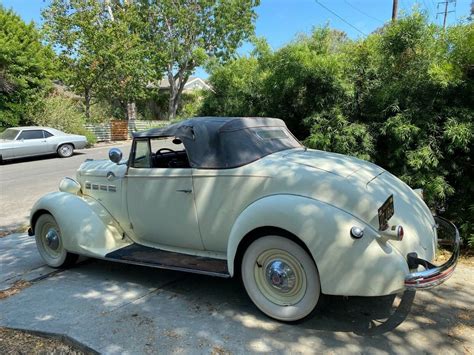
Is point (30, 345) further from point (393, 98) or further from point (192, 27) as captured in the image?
point (192, 27)

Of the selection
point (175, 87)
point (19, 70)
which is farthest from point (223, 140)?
point (175, 87)

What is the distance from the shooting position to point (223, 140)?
4062mm

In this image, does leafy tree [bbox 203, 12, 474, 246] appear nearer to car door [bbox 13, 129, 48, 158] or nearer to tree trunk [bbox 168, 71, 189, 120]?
car door [bbox 13, 129, 48, 158]

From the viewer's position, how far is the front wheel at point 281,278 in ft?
11.0

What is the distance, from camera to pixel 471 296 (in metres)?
4.05

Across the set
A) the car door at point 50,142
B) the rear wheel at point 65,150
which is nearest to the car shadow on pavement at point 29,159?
the rear wheel at point 65,150

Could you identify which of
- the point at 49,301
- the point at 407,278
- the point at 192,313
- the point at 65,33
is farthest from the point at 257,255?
the point at 65,33

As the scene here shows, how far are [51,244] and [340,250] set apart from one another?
11.6ft

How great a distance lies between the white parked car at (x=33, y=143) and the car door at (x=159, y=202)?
13.8 m

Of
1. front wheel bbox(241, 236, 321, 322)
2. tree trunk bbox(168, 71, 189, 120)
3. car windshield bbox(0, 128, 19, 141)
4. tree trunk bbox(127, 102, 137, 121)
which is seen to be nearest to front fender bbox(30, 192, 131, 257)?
front wheel bbox(241, 236, 321, 322)

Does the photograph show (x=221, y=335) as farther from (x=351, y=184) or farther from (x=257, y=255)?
(x=351, y=184)

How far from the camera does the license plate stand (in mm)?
3150

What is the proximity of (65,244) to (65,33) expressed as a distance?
24366 millimetres

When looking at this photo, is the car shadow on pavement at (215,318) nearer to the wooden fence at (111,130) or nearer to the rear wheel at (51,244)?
the rear wheel at (51,244)
